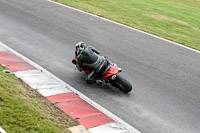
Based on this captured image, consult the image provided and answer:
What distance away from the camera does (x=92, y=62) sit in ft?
30.5

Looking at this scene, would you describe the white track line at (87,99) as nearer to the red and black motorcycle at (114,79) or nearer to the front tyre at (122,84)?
the red and black motorcycle at (114,79)

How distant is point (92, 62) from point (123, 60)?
2646mm

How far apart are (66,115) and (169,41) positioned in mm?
8869

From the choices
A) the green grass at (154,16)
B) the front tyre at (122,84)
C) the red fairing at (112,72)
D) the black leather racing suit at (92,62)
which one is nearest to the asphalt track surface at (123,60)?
the front tyre at (122,84)

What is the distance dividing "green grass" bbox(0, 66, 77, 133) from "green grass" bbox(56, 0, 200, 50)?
9.14 m

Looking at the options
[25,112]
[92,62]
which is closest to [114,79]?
[92,62]

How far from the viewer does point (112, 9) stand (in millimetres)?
19812

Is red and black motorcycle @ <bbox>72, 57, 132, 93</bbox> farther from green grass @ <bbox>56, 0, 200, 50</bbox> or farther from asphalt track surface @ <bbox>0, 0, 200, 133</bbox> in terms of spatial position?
green grass @ <bbox>56, 0, 200, 50</bbox>

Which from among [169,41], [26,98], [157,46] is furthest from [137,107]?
[169,41]

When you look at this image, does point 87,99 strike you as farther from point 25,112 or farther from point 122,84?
point 25,112

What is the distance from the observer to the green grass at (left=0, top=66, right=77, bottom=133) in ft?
19.5

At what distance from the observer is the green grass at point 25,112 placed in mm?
5953

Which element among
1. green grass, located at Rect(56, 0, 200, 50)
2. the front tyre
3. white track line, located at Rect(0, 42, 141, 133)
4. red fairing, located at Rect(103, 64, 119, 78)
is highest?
green grass, located at Rect(56, 0, 200, 50)

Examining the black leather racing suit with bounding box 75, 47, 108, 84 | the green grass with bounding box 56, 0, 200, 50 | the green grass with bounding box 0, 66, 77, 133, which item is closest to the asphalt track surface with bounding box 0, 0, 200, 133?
the black leather racing suit with bounding box 75, 47, 108, 84
